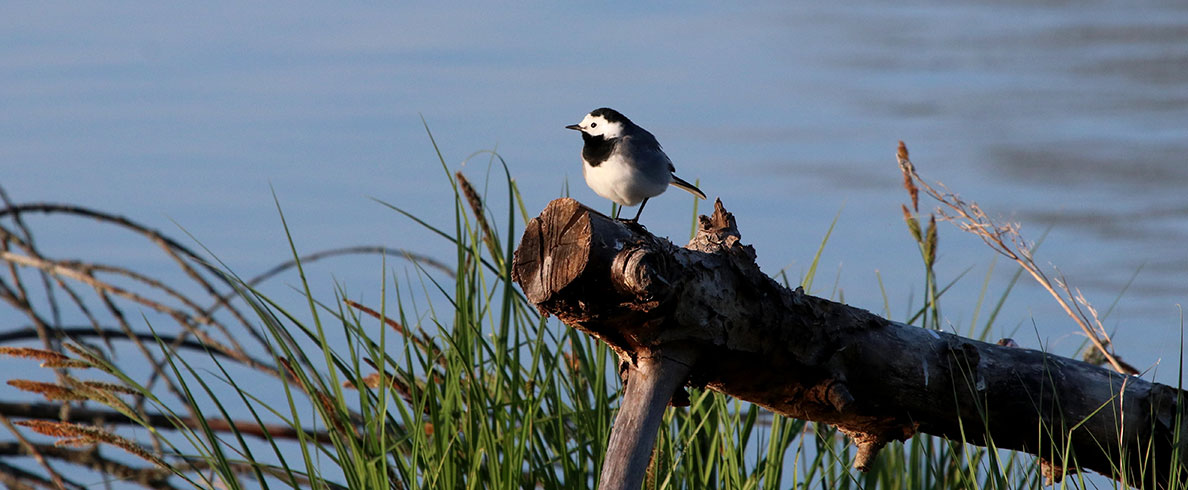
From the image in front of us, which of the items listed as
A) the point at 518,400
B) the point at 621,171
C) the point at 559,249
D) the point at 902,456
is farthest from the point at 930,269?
the point at 559,249

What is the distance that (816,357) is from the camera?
6.82ft

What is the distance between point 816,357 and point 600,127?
1.17 meters

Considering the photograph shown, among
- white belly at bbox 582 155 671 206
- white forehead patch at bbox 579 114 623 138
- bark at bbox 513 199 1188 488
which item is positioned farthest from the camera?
white forehead patch at bbox 579 114 623 138

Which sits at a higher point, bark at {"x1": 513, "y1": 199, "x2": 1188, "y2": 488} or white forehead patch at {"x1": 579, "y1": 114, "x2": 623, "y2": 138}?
white forehead patch at {"x1": 579, "y1": 114, "x2": 623, "y2": 138}

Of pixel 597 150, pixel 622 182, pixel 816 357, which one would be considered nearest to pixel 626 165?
pixel 622 182

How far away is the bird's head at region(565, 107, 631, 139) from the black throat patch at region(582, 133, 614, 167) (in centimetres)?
1

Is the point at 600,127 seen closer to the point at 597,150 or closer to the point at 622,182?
the point at 597,150

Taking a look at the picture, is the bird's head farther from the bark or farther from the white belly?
the bark

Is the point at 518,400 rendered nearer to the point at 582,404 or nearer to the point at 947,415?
the point at 582,404

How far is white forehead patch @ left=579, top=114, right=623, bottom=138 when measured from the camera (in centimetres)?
299

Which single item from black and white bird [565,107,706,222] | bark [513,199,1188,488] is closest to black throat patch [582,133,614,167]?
black and white bird [565,107,706,222]

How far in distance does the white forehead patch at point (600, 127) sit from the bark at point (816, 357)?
3.08ft

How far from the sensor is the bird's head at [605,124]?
2.99 m

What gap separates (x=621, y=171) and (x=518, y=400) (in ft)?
2.26
